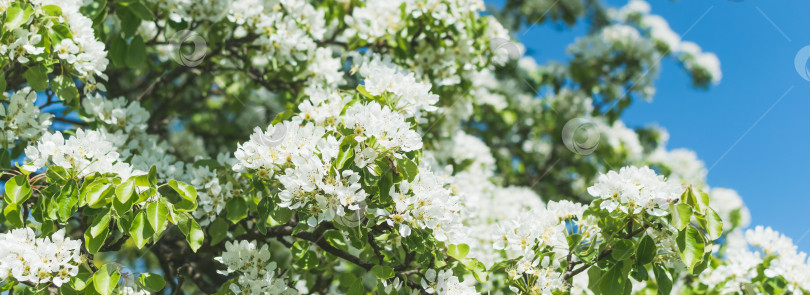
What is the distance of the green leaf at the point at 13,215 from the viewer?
255 centimetres

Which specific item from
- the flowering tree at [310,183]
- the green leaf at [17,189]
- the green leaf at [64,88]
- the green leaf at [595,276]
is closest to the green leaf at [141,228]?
the flowering tree at [310,183]

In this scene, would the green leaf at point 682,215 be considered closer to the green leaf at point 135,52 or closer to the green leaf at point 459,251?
the green leaf at point 459,251

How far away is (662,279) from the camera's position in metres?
2.75

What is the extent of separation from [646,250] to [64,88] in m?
2.76

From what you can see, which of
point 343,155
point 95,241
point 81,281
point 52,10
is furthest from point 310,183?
point 52,10

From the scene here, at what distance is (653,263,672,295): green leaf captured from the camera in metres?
2.73

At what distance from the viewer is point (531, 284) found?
2.86 m

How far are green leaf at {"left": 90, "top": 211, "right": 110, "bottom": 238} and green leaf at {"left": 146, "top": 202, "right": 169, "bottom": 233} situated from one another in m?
0.19

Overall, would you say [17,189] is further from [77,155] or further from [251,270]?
[251,270]

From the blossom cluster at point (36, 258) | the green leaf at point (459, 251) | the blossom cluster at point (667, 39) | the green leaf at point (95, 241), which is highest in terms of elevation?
the blossom cluster at point (667, 39)

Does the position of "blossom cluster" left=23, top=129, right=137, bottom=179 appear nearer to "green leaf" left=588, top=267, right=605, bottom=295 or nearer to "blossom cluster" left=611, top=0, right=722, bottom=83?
"green leaf" left=588, top=267, right=605, bottom=295

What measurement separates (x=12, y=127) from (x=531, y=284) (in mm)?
2509

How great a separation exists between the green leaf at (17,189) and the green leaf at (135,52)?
1195mm

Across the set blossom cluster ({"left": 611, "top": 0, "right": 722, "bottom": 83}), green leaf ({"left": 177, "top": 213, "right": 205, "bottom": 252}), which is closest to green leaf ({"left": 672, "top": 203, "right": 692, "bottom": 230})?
green leaf ({"left": 177, "top": 213, "right": 205, "bottom": 252})
